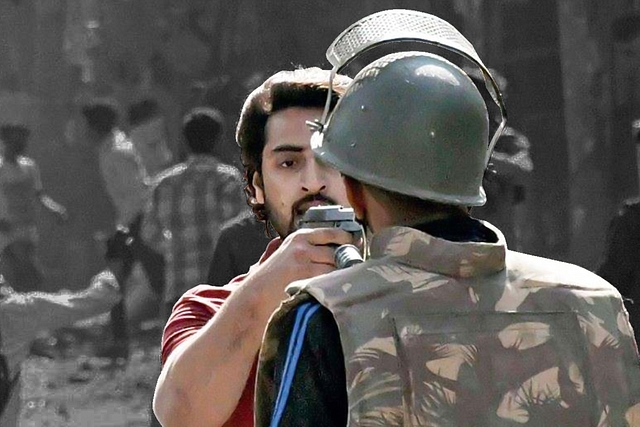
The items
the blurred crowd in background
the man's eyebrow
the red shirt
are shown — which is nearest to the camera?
the red shirt

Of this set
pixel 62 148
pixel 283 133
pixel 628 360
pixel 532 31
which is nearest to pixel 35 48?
pixel 62 148

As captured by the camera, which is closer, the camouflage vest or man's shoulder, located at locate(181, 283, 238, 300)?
the camouflage vest

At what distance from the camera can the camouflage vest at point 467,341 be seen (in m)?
1.83

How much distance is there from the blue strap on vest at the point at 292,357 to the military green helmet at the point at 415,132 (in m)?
0.19

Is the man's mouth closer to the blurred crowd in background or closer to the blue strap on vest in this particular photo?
the blue strap on vest

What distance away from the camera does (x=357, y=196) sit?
1.98 metres

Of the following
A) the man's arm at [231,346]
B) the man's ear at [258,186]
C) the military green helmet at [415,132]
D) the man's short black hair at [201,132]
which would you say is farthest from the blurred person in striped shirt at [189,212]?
the military green helmet at [415,132]

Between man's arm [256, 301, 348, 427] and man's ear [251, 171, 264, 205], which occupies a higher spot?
man's ear [251, 171, 264, 205]

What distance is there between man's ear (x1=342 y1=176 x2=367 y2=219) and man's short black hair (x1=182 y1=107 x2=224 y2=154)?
4771 millimetres

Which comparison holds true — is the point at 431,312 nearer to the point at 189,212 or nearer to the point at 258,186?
the point at 258,186

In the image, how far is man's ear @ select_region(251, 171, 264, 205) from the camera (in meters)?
2.72

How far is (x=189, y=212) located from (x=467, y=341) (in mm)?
4700

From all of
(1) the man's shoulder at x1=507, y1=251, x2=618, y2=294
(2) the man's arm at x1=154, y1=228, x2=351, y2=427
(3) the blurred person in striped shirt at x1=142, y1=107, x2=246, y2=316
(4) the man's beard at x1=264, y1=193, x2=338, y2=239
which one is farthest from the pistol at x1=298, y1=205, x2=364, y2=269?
(3) the blurred person in striped shirt at x1=142, y1=107, x2=246, y2=316

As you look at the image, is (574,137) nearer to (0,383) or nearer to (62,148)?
(62,148)
